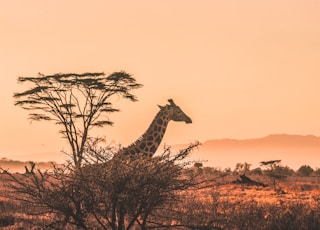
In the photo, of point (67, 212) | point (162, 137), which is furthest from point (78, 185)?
point (162, 137)

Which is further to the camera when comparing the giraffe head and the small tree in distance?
the small tree in distance

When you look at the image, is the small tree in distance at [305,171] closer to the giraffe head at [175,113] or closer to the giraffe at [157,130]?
the giraffe head at [175,113]

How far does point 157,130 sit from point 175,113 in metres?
2.32

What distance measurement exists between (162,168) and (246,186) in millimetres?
25773

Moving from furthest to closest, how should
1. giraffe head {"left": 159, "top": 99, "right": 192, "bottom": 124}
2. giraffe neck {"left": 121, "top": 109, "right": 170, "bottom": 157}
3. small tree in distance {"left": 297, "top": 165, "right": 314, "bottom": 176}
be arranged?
small tree in distance {"left": 297, "top": 165, "right": 314, "bottom": 176}, giraffe head {"left": 159, "top": 99, "right": 192, "bottom": 124}, giraffe neck {"left": 121, "top": 109, "right": 170, "bottom": 157}

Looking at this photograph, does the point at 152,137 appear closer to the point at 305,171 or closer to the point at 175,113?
the point at 175,113

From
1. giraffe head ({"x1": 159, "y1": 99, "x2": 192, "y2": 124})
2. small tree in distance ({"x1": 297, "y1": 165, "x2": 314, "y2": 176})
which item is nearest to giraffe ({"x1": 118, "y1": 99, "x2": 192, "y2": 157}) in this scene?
giraffe head ({"x1": 159, "y1": 99, "x2": 192, "y2": 124})

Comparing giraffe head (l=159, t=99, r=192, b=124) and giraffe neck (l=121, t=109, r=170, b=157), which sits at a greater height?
giraffe head (l=159, t=99, r=192, b=124)

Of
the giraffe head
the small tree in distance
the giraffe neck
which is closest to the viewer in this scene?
the giraffe neck

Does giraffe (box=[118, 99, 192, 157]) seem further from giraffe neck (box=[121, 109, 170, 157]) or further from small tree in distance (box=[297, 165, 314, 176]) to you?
small tree in distance (box=[297, 165, 314, 176])

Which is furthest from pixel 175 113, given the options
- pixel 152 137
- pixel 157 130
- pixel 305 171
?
pixel 305 171

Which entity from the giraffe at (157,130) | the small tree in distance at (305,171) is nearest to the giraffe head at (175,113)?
the giraffe at (157,130)

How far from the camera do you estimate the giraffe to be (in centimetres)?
2522

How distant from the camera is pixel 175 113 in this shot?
2947 cm
